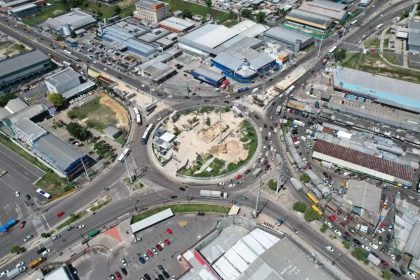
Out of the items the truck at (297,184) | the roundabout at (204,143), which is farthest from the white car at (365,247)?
the roundabout at (204,143)

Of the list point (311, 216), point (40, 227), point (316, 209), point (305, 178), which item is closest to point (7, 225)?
point (40, 227)

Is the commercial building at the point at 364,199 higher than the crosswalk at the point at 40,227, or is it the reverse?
the commercial building at the point at 364,199

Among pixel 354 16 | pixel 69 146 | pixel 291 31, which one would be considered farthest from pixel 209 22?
pixel 69 146

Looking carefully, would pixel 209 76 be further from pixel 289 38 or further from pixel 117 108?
pixel 289 38

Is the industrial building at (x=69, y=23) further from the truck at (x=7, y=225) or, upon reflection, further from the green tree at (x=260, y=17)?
the truck at (x=7, y=225)

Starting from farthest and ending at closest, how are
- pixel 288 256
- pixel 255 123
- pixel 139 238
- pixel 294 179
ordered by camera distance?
pixel 255 123 < pixel 294 179 < pixel 139 238 < pixel 288 256

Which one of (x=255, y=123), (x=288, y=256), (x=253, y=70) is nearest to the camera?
(x=288, y=256)

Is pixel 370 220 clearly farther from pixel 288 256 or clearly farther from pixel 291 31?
pixel 291 31
